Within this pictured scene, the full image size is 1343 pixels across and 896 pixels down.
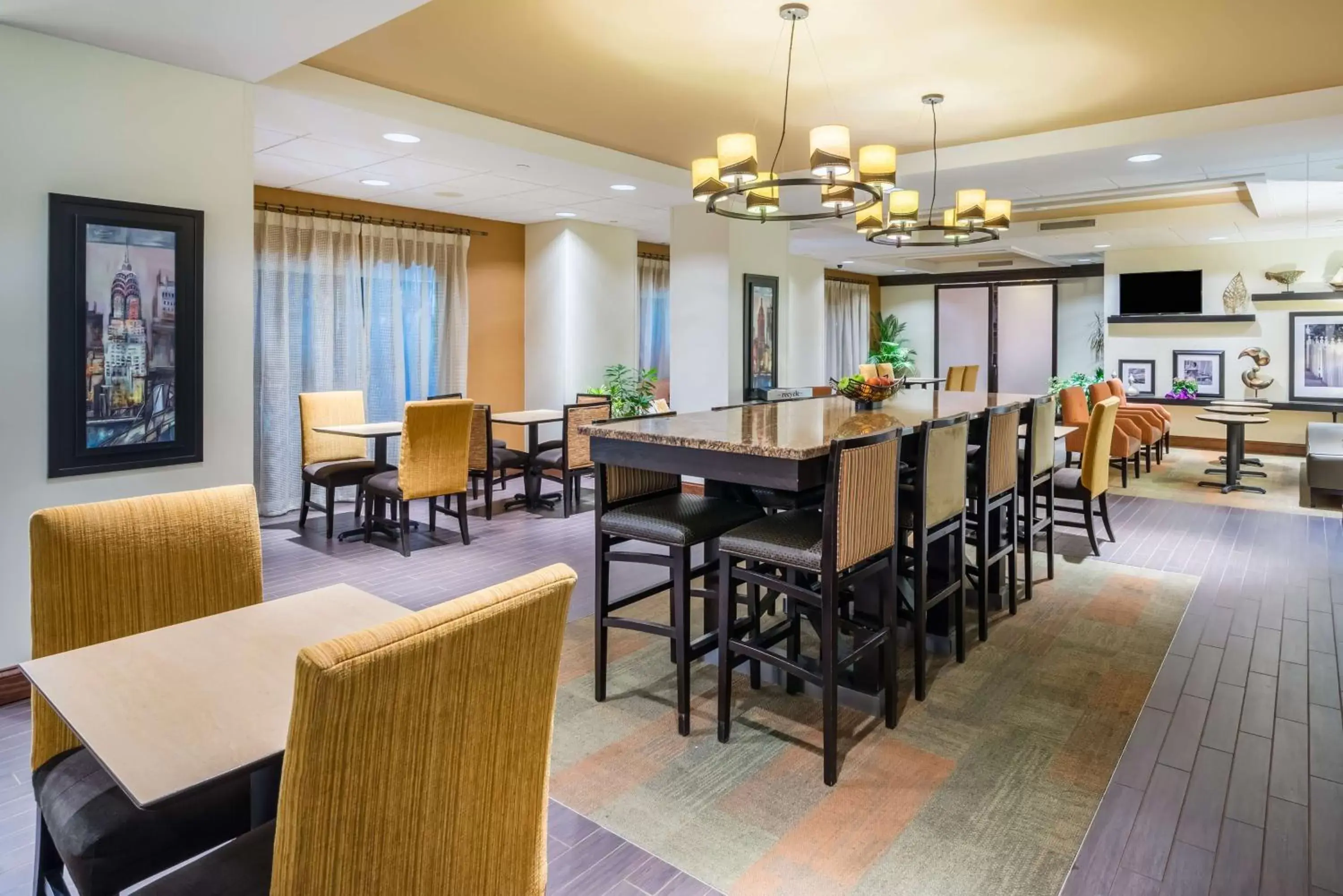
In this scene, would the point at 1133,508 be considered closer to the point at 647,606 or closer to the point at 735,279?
the point at 735,279

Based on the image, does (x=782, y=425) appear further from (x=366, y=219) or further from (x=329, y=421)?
(x=366, y=219)

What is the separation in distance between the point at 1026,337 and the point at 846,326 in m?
2.88

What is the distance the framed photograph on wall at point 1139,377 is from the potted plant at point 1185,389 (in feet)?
1.19

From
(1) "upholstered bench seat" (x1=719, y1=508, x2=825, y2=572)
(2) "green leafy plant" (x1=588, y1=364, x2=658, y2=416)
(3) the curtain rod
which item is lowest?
(1) "upholstered bench seat" (x1=719, y1=508, x2=825, y2=572)

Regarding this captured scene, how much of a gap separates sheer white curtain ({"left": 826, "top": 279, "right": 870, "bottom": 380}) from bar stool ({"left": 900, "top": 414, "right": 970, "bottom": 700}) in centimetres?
916

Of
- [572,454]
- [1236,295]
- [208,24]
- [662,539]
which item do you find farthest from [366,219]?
[1236,295]

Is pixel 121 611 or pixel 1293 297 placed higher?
pixel 1293 297

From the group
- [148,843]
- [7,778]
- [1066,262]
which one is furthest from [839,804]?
[1066,262]

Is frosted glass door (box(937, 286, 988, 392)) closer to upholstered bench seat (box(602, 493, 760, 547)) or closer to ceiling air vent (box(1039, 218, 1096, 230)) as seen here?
ceiling air vent (box(1039, 218, 1096, 230))

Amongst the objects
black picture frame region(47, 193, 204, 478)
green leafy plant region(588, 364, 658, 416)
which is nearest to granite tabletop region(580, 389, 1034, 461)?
black picture frame region(47, 193, 204, 478)

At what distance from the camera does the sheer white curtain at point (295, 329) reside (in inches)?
237

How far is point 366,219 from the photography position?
6609 mm

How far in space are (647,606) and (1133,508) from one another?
449cm

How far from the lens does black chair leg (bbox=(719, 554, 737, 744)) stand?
8.34 feet
